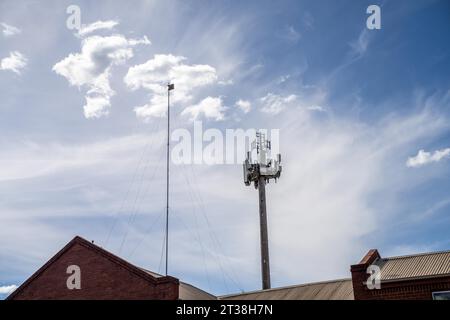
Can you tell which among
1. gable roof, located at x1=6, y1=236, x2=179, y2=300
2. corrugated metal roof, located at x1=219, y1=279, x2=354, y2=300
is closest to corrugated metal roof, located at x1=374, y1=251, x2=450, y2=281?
corrugated metal roof, located at x1=219, y1=279, x2=354, y2=300

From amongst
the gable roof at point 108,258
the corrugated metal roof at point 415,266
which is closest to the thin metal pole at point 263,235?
the gable roof at point 108,258

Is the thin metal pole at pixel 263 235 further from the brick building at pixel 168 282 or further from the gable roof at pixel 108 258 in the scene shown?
the gable roof at pixel 108 258

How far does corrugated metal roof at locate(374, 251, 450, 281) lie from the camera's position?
2169 centimetres

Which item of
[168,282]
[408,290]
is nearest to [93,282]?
[168,282]

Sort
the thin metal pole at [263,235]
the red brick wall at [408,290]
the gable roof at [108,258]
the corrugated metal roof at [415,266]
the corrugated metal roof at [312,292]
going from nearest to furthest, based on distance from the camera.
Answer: the red brick wall at [408,290], the corrugated metal roof at [415,266], the gable roof at [108,258], the corrugated metal roof at [312,292], the thin metal pole at [263,235]

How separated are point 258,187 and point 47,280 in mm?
25677

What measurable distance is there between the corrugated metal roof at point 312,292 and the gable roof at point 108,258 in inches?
262

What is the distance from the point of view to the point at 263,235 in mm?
44969

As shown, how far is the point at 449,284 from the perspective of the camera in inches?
821

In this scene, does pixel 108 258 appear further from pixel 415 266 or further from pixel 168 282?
pixel 415 266

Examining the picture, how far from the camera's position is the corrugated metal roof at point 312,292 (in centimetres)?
2479
